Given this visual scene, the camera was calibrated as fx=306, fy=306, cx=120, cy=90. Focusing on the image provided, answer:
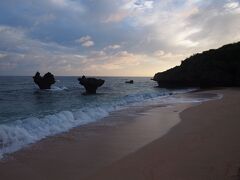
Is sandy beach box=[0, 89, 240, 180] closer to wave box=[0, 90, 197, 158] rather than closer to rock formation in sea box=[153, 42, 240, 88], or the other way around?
wave box=[0, 90, 197, 158]

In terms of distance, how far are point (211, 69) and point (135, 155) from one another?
Result: 39938 mm

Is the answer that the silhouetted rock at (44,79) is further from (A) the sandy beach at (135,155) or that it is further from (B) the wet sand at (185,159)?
(B) the wet sand at (185,159)

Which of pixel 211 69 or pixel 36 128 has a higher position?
pixel 211 69

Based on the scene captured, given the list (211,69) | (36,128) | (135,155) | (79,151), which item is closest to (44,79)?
(211,69)

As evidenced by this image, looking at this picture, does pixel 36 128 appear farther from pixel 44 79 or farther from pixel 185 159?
pixel 44 79

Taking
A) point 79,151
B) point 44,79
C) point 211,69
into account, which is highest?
point 211,69

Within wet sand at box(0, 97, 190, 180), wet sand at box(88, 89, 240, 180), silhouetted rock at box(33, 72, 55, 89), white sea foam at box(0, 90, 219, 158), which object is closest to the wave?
white sea foam at box(0, 90, 219, 158)

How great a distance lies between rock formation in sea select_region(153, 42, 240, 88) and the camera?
43219 mm

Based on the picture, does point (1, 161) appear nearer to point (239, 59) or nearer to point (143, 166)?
point (143, 166)

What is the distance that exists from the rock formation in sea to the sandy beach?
3409 centimetres

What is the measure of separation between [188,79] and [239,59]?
867cm

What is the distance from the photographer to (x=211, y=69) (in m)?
44.9

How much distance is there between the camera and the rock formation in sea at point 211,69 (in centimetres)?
4322

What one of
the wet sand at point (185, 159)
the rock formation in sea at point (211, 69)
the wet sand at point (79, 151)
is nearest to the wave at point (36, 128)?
the wet sand at point (79, 151)
